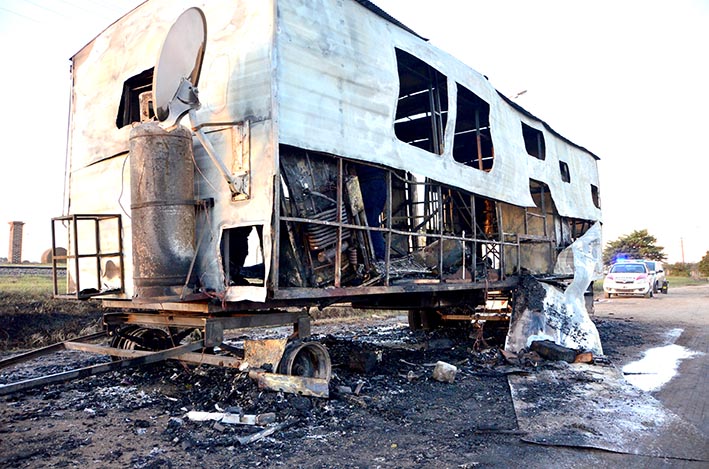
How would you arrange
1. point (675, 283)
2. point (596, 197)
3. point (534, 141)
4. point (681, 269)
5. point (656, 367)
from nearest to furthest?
point (656, 367)
point (534, 141)
point (596, 197)
point (675, 283)
point (681, 269)

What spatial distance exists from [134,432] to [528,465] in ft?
11.2

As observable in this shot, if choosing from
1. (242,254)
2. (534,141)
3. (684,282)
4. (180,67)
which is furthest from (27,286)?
(684,282)

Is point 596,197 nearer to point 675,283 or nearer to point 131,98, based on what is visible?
point 131,98

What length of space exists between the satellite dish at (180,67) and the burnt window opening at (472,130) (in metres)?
4.67

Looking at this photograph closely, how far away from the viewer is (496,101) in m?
9.22

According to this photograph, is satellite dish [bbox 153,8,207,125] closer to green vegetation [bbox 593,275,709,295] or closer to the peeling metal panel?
the peeling metal panel

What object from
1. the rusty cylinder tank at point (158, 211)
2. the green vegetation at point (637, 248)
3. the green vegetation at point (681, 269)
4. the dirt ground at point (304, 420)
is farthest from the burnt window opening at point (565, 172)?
the green vegetation at point (681, 269)

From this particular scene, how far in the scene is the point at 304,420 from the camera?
4.72m

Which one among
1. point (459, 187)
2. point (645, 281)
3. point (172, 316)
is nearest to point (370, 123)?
point (459, 187)

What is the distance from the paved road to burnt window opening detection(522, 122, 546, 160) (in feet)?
15.4

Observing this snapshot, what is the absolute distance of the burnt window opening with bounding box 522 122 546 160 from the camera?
37.1 feet

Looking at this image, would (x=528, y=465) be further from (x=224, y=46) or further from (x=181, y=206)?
(x=224, y=46)

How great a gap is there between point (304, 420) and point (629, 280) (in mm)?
22458

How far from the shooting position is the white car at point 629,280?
2277cm
